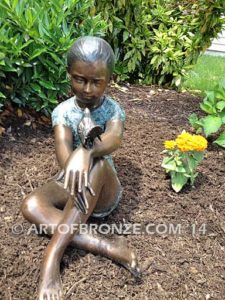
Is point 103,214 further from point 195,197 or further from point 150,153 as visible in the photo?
point 150,153

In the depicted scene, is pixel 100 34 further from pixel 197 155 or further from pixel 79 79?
pixel 79 79

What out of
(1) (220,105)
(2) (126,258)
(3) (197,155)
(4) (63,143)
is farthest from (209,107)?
(2) (126,258)

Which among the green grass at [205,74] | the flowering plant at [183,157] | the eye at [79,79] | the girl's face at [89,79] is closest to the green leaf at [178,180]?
the flowering plant at [183,157]

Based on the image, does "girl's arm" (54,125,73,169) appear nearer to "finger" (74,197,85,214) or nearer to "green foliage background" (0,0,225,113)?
"finger" (74,197,85,214)

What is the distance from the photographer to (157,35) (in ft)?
18.1

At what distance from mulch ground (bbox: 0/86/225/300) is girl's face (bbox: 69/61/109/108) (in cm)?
84

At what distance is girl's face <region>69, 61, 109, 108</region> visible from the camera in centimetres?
258

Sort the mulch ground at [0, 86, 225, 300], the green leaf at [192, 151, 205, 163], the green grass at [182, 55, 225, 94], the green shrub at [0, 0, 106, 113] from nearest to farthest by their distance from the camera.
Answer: the mulch ground at [0, 86, 225, 300] < the green leaf at [192, 151, 205, 163] < the green shrub at [0, 0, 106, 113] < the green grass at [182, 55, 225, 94]

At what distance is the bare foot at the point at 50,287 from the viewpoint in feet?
7.82

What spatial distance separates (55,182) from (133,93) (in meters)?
2.52

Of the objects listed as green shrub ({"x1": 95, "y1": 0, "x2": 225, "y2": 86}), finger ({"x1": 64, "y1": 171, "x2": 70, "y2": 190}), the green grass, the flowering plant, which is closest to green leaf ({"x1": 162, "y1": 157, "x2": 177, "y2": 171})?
the flowering plant

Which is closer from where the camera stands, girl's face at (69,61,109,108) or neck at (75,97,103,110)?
girl's face at (69,61,109,108)

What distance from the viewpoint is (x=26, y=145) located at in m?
3.78

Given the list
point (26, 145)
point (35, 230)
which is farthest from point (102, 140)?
point (26, 145)
